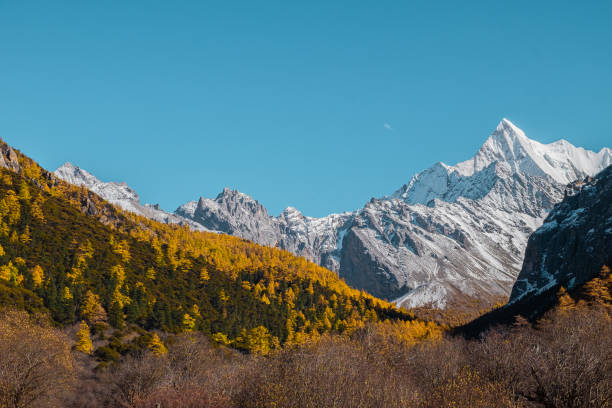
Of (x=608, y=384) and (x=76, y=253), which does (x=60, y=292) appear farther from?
(x=608, y=384)

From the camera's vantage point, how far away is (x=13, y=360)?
56.2 m

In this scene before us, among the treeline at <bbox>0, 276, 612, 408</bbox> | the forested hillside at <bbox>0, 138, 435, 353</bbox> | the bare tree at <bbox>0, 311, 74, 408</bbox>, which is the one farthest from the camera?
the forested hillside at <bbox>0, 138, 435, 353</bbox>

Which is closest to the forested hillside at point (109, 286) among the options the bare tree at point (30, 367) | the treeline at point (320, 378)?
the treeline at point (320, 378)

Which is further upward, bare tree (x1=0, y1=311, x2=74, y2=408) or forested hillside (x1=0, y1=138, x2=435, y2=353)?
forested hillside (x1=0, y1=138, x2=435, y2=353)

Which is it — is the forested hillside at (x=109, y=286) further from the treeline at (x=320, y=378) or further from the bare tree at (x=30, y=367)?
the bare tree at (x=30, y=367)

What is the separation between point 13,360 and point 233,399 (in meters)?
29.3

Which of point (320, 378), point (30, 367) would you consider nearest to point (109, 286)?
point (30, 367)

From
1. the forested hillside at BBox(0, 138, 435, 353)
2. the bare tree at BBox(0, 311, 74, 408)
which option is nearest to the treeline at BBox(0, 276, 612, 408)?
the bare tree at BBox(0, 311, 74, 408)

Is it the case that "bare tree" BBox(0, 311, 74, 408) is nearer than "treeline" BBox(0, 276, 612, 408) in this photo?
No

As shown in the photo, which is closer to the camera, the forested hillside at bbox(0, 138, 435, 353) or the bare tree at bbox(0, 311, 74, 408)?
the bare tree at bbox(0, 311, 74, 408)

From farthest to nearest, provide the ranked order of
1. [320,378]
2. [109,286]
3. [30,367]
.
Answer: [109,286]
[30,367]
[320,378]

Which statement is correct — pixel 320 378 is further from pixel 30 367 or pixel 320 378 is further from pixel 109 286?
pixel 109 286

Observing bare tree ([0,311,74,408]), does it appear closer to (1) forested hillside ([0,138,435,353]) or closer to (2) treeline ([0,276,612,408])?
(2) treeline ([0,276,612,408])

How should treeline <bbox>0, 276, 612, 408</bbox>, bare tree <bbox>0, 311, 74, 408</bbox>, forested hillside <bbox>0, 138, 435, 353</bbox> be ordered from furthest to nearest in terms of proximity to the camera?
forested hillside <bbox>0, 138, 435, 353</bbox>
bare tree <bbox>0, 311, 74, 408</bbox>
treeline <bbox>0, 276, 612, 408</bbox>
